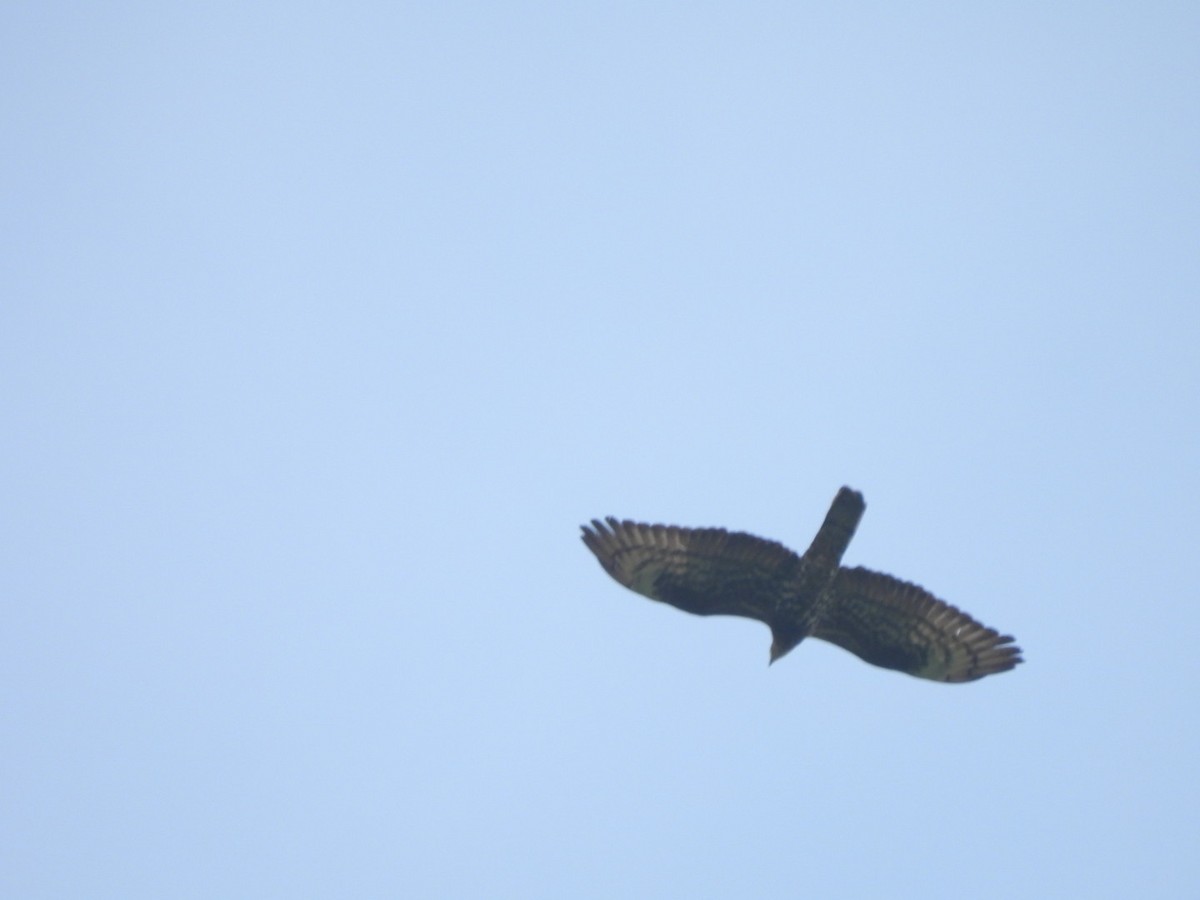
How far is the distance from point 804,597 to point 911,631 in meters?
1.25

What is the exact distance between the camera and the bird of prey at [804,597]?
12531 millimetres

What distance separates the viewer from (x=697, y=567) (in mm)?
12789

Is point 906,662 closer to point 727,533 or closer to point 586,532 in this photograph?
point 727,533

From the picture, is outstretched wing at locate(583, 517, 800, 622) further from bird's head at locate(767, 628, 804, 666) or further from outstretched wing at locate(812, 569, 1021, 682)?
outstretched wing at locate(812, 569, 1021, 682)

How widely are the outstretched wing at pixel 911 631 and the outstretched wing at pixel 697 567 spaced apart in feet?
2.41

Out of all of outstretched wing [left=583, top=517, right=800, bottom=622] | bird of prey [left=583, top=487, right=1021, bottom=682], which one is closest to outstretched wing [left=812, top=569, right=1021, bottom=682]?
bird of prey [left=583, top=487, right=1021, bottom=682]

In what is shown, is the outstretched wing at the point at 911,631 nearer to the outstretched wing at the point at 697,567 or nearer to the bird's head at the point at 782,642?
the bird's head at the point at 782,642

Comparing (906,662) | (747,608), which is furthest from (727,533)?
(906,662)

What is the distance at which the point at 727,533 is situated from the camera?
12625 mm

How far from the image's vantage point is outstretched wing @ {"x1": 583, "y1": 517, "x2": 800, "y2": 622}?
12.6 metres

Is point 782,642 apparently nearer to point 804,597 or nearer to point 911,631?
point 804,597

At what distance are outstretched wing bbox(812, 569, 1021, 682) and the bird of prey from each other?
0.01 meters

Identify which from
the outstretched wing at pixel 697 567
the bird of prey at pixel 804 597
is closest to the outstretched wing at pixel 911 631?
the bird of prey at pixel 804 597

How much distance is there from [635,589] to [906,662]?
10.0 ft
